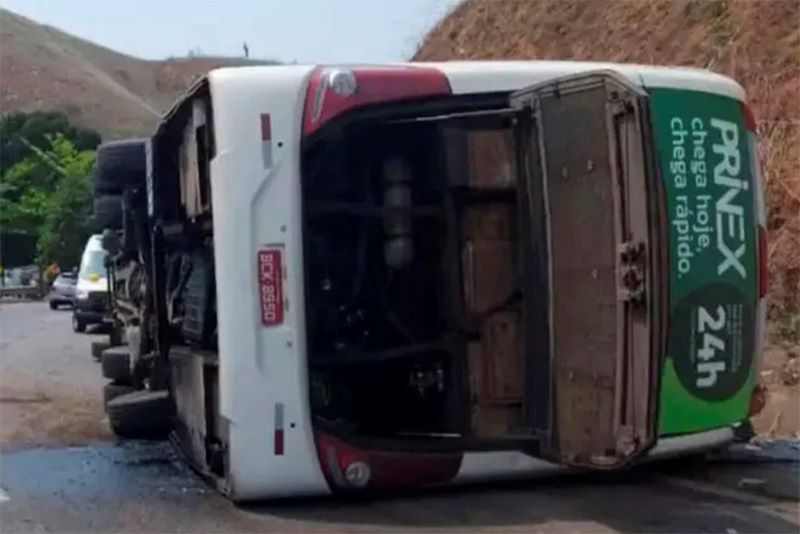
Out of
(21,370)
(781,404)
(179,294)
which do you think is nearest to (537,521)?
(179,294)

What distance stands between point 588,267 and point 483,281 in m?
0.81

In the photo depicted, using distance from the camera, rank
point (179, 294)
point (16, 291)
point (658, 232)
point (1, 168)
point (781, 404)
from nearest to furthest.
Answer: point (658, 232) → point (179, 294) → point (781, 404) → point (16, 291) → point (1, 168)

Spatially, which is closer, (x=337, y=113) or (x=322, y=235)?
(x=337, y=113)

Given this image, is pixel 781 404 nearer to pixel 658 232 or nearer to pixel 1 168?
pixel 658 232

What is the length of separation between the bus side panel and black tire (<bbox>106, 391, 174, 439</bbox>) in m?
2.71

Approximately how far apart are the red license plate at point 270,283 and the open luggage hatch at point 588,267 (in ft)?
3.84

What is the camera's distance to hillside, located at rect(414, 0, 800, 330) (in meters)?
13.5

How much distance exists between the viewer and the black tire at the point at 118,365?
11.6 metres

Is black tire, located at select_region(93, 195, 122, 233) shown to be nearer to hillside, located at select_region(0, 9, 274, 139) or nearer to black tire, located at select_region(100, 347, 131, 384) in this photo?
black tire, located at select_region(100, 347, 131, 384)

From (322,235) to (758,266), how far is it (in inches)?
82.8

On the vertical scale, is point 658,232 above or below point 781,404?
above

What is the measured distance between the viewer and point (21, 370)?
17359mm

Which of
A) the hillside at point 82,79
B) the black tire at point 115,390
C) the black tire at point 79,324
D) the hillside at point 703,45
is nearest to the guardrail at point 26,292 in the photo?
the hillside at point 82,79

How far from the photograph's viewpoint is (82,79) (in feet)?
315
